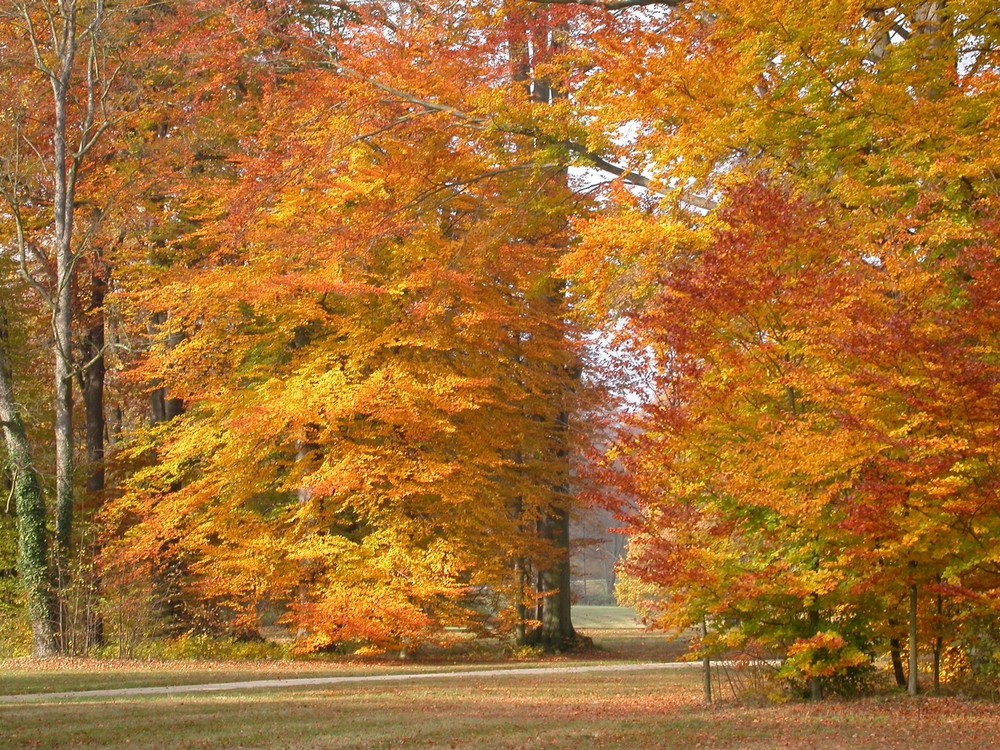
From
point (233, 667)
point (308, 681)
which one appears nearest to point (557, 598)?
point (233, 667)

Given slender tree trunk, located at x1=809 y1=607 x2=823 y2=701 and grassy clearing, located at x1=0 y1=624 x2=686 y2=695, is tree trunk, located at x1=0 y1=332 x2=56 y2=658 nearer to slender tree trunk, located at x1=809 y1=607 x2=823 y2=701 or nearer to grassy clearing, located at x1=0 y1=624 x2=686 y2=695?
grassy clearing, located at x1=0 y1=624 x2=686 y2=695

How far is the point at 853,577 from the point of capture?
Result: 1090 cm

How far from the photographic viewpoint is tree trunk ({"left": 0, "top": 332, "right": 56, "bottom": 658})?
19.8m

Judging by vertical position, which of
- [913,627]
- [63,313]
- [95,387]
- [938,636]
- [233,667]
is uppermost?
[63,313]

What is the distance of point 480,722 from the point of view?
10.3 meters

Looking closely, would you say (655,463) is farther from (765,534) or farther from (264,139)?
(264,139)

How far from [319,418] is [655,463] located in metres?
9.04

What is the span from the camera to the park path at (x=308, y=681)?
13.1 m

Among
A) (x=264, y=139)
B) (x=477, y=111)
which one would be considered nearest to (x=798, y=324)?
(x=477, y=111)

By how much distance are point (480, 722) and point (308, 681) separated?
587cm

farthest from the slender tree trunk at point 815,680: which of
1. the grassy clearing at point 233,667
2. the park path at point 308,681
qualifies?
the park path at point 308,681

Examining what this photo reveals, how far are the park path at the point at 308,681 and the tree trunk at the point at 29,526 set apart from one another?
6.30m

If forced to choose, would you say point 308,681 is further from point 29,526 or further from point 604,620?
point 604,620

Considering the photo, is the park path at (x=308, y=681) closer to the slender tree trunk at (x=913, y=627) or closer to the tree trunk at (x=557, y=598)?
the tree trunk at (x=557, y=598)
